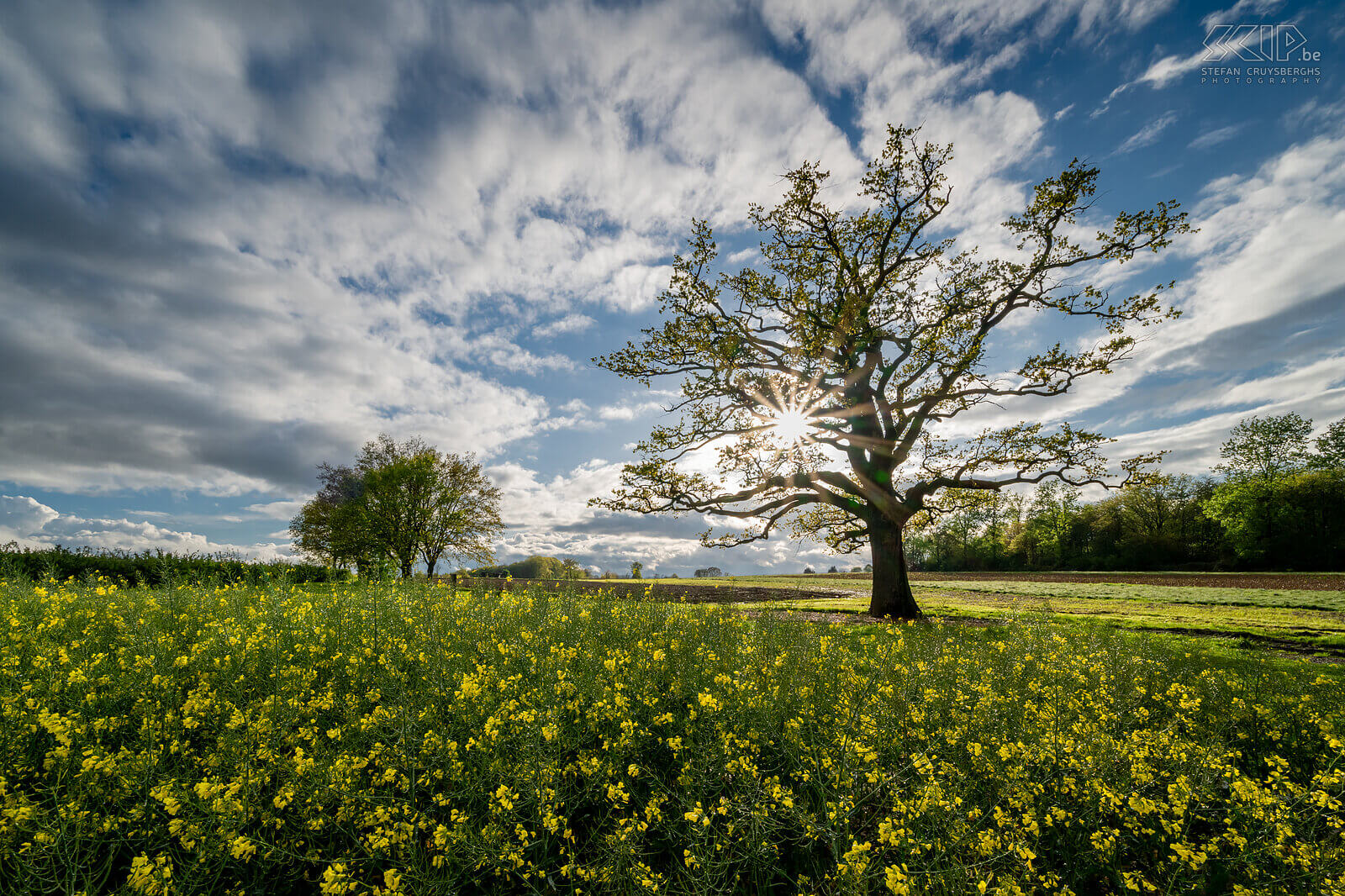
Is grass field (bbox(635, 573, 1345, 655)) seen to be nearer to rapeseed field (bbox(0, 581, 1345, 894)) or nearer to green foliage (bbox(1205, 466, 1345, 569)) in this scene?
rapeseed field (bbox(0, 581, 1345, 894))

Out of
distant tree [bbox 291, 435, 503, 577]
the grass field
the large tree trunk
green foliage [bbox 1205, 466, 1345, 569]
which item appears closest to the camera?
the grass field

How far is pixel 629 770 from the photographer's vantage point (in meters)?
3.64

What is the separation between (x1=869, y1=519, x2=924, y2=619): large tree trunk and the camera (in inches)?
617

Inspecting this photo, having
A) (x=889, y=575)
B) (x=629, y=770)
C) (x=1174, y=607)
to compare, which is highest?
(x=889, y=575)

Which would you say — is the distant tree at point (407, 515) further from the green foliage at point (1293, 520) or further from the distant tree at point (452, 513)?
the green foliage at point (1293, 520)

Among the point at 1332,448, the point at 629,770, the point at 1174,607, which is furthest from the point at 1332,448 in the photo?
the point at 629,770

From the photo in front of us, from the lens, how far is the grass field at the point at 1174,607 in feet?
46.7

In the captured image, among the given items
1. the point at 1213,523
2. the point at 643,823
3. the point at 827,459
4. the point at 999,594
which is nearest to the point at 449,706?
the point at 643,823

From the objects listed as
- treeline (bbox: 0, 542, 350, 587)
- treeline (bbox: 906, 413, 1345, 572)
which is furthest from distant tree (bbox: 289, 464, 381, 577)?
treeline (bbox: 906, 413, 1345, 572)

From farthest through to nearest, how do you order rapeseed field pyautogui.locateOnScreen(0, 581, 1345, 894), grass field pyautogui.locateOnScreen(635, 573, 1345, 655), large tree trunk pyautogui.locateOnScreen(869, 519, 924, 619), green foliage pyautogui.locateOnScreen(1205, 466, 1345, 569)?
green foliage pyautogui.locateOnScreen(1205, 466, 1345, 569) < large tree trunk pyautogui.locateOnScreen(869, 519, 924, 619) < grass field pyautogui.locateOnScreen(635, 573, 1345, 655) < rapeseed field pyautogui.locateOnScreen(0, 581, 1345, 894)

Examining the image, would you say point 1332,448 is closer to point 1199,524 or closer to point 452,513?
point 1199,524

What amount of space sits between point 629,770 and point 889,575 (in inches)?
573

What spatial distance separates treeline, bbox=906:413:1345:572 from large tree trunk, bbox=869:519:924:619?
25.5 meters

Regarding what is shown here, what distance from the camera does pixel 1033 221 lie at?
1482 cm
